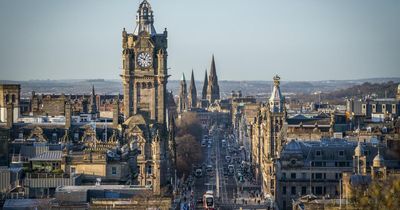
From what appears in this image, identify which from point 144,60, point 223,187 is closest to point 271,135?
point 223,187

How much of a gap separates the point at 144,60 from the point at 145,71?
116 cm

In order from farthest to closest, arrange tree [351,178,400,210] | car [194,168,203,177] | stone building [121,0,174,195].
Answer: car [194,168,203,177]
stone building [121,0,174,195]
tree [351,178,400,210]

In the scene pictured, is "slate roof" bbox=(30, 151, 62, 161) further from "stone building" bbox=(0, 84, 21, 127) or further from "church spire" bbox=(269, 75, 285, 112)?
"church spire" bbox=(269, 75, 285, 112)

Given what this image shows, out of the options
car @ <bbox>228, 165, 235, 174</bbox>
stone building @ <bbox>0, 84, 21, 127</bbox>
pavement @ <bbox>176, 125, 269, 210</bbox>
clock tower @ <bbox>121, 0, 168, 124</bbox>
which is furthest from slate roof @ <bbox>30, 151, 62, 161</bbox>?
car @ <bbox>228, 165, 235, 174</bbox>

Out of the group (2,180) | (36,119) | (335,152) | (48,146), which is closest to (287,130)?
(335,152)

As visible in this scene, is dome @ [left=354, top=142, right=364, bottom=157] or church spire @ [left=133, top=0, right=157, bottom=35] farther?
church spire @ [left=133, top=0, right=157, bottom=35]

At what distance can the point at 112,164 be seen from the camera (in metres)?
96.0

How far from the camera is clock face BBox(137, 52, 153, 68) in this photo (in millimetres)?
126438

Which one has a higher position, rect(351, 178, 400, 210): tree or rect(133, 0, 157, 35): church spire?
rect(133, 0, 157, 35): church spire

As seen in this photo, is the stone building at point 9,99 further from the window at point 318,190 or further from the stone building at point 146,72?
the window at point 318,190

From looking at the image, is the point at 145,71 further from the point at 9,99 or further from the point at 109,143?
the point at 9,99

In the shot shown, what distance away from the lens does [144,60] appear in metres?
127

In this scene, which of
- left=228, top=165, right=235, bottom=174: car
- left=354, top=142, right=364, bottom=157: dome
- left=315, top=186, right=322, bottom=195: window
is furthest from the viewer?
left=228, top=165, right=235, bottom=174: car

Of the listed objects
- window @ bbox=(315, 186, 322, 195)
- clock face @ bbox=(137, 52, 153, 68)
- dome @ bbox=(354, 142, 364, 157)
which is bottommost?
window @ bbox=(315, 186, 322, 195)
